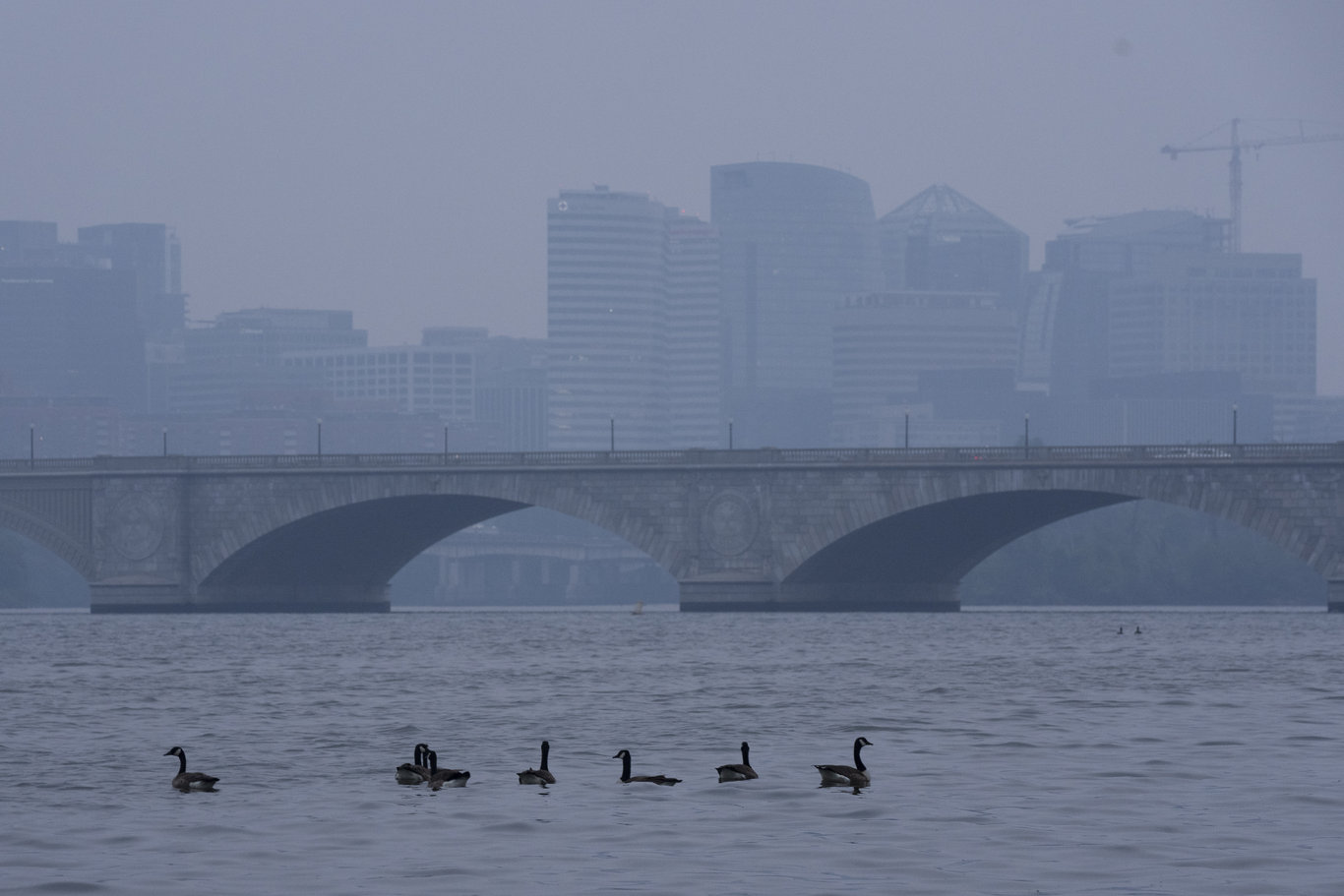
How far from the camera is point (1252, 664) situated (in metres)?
60.8

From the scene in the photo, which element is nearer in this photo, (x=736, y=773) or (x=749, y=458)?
(x=736, y=773)

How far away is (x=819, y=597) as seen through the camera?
102m

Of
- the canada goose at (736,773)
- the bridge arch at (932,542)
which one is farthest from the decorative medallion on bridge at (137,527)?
the canada goose at (736,773)

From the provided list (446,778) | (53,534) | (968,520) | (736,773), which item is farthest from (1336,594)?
(446,778)

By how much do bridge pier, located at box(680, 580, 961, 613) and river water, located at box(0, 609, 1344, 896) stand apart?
29.7 m

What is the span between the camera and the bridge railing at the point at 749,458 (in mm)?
93625

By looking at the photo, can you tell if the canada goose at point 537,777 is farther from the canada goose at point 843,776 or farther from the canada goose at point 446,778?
the canada goose at point 843,776

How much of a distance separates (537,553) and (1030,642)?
414 feet

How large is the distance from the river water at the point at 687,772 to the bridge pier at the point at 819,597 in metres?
29.7

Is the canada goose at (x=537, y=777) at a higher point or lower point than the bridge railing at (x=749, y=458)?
lower

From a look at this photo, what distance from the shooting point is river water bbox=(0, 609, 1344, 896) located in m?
26.5

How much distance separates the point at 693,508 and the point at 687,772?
2575 inches

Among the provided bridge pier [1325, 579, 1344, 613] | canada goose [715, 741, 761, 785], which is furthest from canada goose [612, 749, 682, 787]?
bridge pier [1325, 579, 1344, 613]

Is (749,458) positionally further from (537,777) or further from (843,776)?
(843,776)
